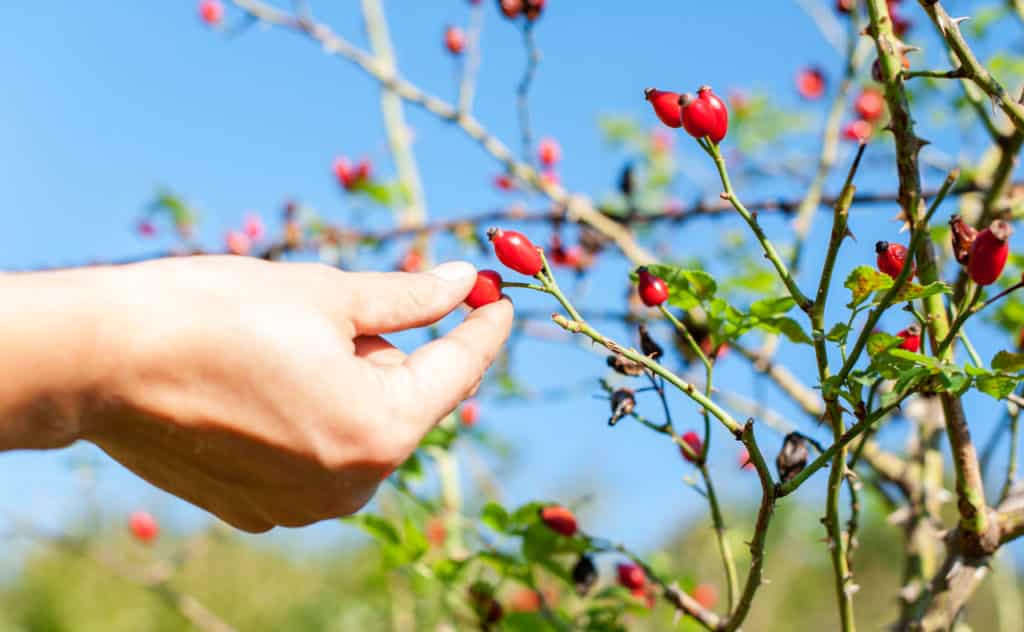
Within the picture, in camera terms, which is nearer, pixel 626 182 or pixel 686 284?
pixel 686 284

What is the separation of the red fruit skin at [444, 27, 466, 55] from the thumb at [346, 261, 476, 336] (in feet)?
6.48

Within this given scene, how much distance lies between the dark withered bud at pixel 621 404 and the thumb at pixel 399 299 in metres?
0.28

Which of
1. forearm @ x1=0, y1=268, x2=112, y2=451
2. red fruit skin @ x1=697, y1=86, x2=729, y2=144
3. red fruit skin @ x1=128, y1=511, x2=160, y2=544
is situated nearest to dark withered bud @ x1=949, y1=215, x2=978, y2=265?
red fruit skin @ x1=697, y1=86, x2=729, y2=144

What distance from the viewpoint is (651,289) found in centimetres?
130

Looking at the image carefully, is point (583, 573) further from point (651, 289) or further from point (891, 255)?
point (891, 255)

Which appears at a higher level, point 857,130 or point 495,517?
point 857,130

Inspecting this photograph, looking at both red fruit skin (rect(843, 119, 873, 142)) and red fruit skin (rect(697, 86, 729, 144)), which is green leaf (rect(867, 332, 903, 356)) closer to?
red fruit skin (rect(697, 86, 729, 144))

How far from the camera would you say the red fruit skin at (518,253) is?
1190 millimetres

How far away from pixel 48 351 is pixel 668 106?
2.50 ft

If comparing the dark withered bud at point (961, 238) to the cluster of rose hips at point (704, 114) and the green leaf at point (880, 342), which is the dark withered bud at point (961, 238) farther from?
the cluster of rose hips at point (704, 114)

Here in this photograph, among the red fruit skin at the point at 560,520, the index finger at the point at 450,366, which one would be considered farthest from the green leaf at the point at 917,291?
the red fruit skin at the point at 560,520

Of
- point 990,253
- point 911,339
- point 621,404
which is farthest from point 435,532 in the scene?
point 990,253

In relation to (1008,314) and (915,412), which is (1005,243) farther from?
(915,412)

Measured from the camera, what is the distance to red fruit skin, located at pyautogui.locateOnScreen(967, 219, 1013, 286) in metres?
1.04
